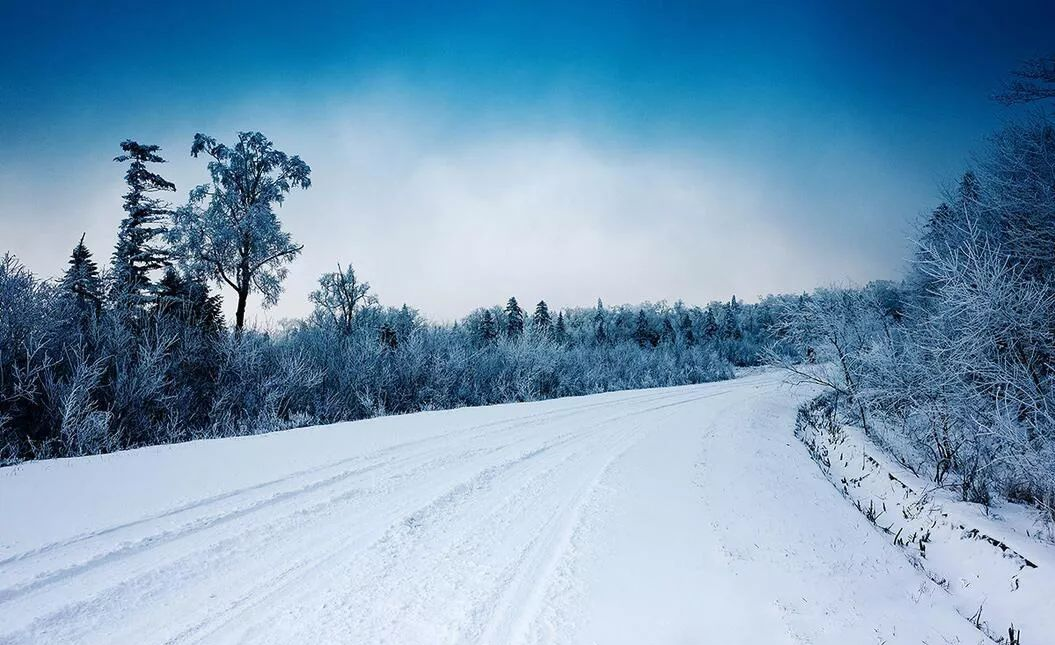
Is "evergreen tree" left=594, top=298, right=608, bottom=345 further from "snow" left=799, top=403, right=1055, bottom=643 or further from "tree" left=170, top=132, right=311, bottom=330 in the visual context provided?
"snow" left=799, top=403, right=1055, bottom=643

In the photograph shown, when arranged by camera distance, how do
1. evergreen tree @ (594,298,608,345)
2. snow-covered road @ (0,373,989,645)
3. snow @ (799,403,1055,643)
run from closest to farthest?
snow-covered road @ (0,373,989,645) → snow @ (799,403,1055,643) → evergreen tree @ (594,298,608,345)

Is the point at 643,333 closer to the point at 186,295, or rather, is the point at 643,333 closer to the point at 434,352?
the point at 434,352

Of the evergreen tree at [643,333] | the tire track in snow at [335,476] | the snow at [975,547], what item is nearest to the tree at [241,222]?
the tire track in snow at [335,476]

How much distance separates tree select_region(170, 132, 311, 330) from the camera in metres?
16.6

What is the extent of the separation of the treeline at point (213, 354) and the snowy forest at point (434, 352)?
0.14 feet

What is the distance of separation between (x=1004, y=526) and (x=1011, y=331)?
2.56 meters

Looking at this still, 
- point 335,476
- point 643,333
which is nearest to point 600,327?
point 643,333

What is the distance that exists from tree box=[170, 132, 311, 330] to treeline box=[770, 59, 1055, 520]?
738 inches

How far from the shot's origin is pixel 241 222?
1683cm

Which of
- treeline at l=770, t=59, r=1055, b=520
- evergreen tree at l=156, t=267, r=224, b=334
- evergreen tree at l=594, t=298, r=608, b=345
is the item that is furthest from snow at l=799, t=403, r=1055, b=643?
evergreen tree at l=594, t=298, r=608, b=345

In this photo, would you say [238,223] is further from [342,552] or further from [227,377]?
[342,552]

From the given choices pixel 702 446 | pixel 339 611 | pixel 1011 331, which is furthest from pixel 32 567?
pixel 1011 331

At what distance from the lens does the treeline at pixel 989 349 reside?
5.43m

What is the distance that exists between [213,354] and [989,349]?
1273cm
